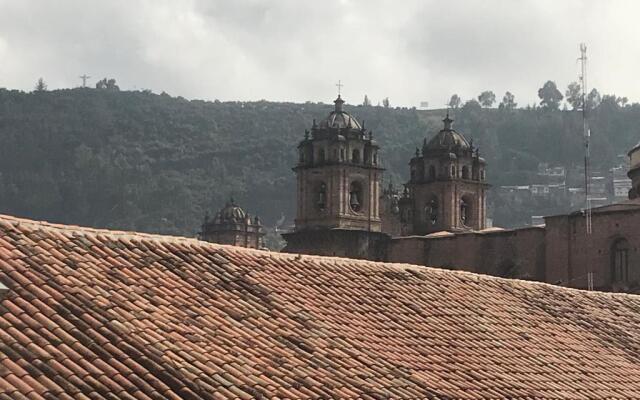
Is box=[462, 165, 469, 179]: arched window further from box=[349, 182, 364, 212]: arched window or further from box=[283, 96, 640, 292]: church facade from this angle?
box=[349, 182, 364, 212]: arched window

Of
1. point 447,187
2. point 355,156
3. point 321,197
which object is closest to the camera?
point 321,197

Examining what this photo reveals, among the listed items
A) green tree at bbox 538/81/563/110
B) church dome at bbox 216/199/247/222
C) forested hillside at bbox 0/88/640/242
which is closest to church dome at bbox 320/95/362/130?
church dome at bbox 216/199/247/222

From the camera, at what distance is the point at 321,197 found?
5059cm

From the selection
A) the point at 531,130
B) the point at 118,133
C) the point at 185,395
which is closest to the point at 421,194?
the point at 185,395

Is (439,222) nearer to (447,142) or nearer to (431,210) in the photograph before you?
(431,210)

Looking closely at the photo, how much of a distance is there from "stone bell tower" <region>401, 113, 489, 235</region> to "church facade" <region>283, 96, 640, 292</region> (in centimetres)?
4

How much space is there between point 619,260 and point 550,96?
142 m

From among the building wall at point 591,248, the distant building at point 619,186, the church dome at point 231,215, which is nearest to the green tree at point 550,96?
the distant building at point 619,186

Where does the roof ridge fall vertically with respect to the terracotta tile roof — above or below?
above

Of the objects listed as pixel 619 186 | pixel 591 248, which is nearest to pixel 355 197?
pixel 591 248

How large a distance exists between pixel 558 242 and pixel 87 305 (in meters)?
29.9

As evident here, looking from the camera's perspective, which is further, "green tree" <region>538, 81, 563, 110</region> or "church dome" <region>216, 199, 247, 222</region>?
"green tree" <region>538, 81, 563, 110</region>

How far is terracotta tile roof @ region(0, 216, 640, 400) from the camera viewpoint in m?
10.5

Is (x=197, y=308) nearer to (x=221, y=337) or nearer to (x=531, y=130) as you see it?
(x=221, y=337)
